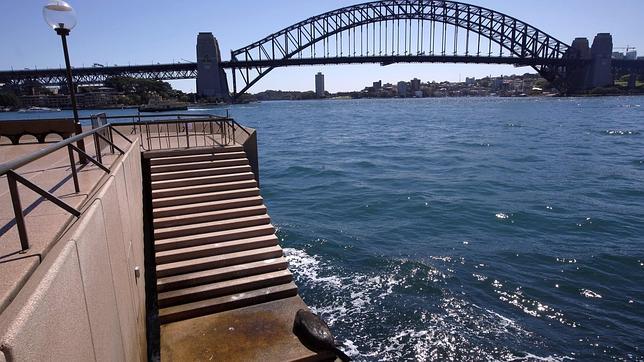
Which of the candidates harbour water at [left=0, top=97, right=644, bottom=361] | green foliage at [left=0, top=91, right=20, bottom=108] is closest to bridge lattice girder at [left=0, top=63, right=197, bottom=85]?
green foliage at [left=0, top=91, right=20, bottom=108]

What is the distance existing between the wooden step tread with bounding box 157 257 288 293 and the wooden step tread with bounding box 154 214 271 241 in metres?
1.14

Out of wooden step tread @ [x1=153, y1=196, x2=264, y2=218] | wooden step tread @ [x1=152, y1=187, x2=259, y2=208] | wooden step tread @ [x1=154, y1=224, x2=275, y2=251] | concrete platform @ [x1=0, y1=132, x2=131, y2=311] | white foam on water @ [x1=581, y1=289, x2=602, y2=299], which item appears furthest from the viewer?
wooden step tread @ [x1=152, y1=187, x2=259, y2=208]

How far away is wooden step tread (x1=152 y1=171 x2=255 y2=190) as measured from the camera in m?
10.1

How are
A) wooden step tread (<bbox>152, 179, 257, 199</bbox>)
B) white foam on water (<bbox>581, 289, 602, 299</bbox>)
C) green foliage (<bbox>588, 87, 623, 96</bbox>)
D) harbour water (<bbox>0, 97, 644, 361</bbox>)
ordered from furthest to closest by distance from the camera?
green foliage (<bbox>588, 87, 623, 96</bbox>) < wooden step tread (<bbox>152, 179, 257, 199</bbox>) < white foam on water (<bbox>581, 289, 602, 299</bbox>) < harbour water (<bbox>0, 97, 644, 361</bbox>)

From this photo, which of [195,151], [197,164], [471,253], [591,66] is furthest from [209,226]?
[591,66]

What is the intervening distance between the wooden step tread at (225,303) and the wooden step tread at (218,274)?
0.43 metres

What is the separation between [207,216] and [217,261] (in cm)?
145

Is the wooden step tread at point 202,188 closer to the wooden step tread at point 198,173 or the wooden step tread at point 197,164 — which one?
the wooden step tread at point 198,173

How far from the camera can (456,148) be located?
107 ft

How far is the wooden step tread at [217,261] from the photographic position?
26.1 feet

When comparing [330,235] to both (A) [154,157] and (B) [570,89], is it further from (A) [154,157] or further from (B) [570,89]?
(B) [570,89]

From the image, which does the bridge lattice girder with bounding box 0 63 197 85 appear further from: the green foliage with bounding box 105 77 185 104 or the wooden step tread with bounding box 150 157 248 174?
the wooden step tread with bounding box 150 157 248 174

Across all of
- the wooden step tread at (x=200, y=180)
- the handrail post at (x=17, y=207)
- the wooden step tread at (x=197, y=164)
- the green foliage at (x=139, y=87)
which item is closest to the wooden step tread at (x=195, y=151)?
the wooden step tread at (x=197, y=164)

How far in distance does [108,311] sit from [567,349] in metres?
7.50
